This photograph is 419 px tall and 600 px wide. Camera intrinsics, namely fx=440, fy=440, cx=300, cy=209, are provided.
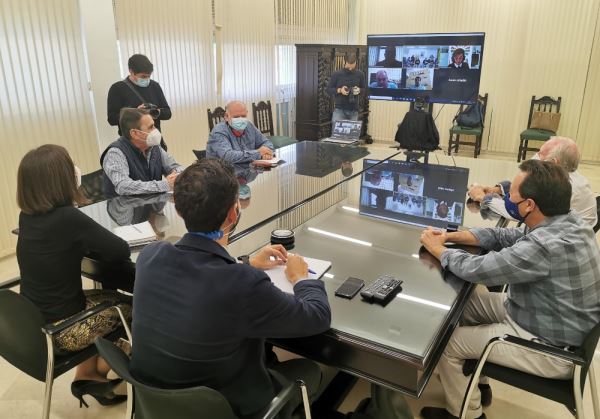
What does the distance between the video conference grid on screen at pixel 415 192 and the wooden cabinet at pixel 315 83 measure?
130 inches

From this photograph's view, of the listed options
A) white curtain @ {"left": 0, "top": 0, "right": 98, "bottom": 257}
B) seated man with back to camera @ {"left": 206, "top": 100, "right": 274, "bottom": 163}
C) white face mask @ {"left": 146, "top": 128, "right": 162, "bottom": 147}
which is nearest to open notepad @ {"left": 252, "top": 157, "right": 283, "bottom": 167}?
seated man with back to camera @ {"left": 206, "top": 100, "right": 274, "bottom": 163}

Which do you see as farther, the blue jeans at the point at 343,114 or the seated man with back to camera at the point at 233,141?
the blue jeans at the point at 343,114


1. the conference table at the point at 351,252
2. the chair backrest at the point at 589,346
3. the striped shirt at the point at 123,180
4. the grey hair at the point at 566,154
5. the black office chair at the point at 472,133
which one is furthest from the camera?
the black office chair at the point at 472,133

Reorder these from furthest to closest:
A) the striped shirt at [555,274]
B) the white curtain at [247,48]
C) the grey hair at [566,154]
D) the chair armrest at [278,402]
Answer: the white curtain at [247,48], the grey hair at [566,154], the striped shirt at [555,274], the chair armrest at [278,402]

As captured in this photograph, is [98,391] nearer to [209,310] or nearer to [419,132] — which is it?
[209,310]

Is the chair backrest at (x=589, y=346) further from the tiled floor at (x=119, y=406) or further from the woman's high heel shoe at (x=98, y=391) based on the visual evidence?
the woman's high heel shoe at (x=98, y=391)

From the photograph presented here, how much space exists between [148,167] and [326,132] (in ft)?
14.7

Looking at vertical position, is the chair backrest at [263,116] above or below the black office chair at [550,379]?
above

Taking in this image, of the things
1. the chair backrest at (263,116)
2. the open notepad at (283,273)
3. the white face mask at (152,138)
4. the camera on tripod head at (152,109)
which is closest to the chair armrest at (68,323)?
the open notepad at (283,273)

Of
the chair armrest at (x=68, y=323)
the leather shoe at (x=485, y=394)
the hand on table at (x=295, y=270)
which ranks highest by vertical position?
the hand on table at (x=295, y=270)

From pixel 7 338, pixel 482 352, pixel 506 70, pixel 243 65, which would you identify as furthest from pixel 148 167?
pixel 506 70

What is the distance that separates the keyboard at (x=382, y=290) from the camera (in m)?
1.39

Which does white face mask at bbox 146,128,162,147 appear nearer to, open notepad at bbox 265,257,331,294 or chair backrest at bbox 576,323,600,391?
open notepad at bbox 265,257,331,294

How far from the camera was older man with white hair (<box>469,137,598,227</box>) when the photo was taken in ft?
7.35
